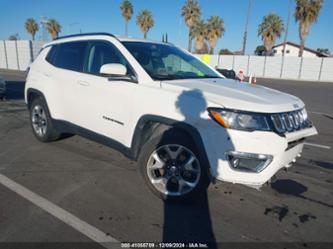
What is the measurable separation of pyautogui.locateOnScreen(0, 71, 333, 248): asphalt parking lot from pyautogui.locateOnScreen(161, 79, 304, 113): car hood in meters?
1.21

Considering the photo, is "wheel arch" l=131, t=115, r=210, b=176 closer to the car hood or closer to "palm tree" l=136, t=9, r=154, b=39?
the car hood

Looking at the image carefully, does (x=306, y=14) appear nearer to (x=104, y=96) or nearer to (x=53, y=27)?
(x=104, y=96)

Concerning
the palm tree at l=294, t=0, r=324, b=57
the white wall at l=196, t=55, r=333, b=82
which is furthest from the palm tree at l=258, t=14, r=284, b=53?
the white wall at l=196, t=55, r=333, b=82

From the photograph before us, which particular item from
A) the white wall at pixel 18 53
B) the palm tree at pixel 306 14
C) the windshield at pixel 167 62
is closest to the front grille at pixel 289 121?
the windshield at pixel 167 62

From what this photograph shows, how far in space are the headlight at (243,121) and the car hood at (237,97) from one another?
0.17 ft

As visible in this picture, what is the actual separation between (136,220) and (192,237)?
2.07 feet

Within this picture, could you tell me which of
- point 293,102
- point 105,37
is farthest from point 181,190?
point 105,37

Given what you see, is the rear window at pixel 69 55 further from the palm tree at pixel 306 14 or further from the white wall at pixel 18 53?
the palm tree at pixel 306 14

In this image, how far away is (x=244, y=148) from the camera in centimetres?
289

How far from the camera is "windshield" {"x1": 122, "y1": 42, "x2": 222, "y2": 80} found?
3830 mm

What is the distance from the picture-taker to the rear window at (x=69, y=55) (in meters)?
4.52

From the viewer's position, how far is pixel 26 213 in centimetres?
311

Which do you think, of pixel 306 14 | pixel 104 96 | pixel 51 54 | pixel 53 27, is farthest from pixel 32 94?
pixel 53 27

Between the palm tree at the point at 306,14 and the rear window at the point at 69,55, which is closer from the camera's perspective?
the rear window at the point at 69,55
